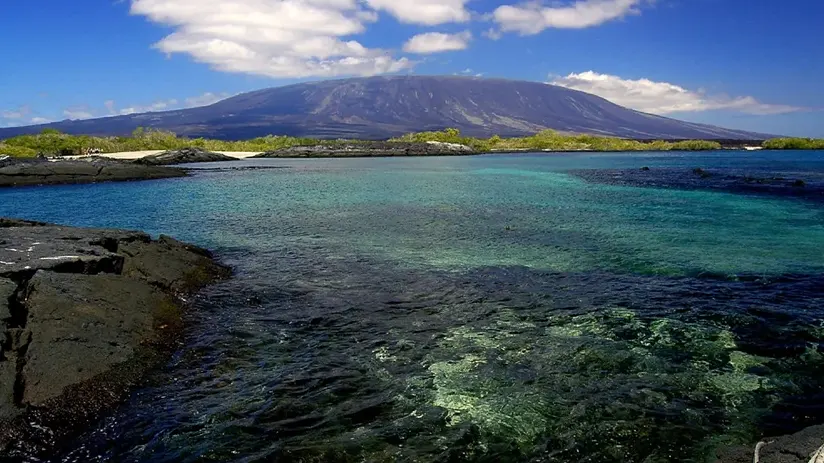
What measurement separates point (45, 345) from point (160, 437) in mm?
3822

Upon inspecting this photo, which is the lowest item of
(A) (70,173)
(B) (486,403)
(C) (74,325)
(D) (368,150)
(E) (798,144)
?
(B) (486,403)

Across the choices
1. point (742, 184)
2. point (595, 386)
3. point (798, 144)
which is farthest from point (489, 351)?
point (798, 144)

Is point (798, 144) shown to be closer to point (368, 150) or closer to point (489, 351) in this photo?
point (368, 150)

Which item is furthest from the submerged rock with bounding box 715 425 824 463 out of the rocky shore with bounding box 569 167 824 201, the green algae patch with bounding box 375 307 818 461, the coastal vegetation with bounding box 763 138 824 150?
the coastal vegetation with bounding box 763 138 824 150

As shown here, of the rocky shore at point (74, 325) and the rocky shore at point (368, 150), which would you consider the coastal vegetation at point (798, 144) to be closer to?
the rocky shore at point (368, 150)

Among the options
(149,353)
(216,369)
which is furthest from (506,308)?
(149,353)

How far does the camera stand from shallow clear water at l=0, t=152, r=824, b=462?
8430 mm

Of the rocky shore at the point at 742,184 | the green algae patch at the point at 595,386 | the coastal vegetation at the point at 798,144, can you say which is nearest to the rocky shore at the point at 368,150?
the rocky shore at the point at 742,184

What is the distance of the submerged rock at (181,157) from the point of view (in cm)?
10669

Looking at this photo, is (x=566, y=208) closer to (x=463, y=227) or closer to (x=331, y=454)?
(x=463, y=227)

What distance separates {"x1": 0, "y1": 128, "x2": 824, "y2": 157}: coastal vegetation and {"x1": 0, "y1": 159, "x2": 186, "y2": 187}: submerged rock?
5489cm

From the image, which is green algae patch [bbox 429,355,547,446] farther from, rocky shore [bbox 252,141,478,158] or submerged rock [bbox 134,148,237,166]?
rocky shore [bbox 252,141,478,158]

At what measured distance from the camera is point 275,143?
7259 inches

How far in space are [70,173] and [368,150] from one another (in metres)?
94.9
